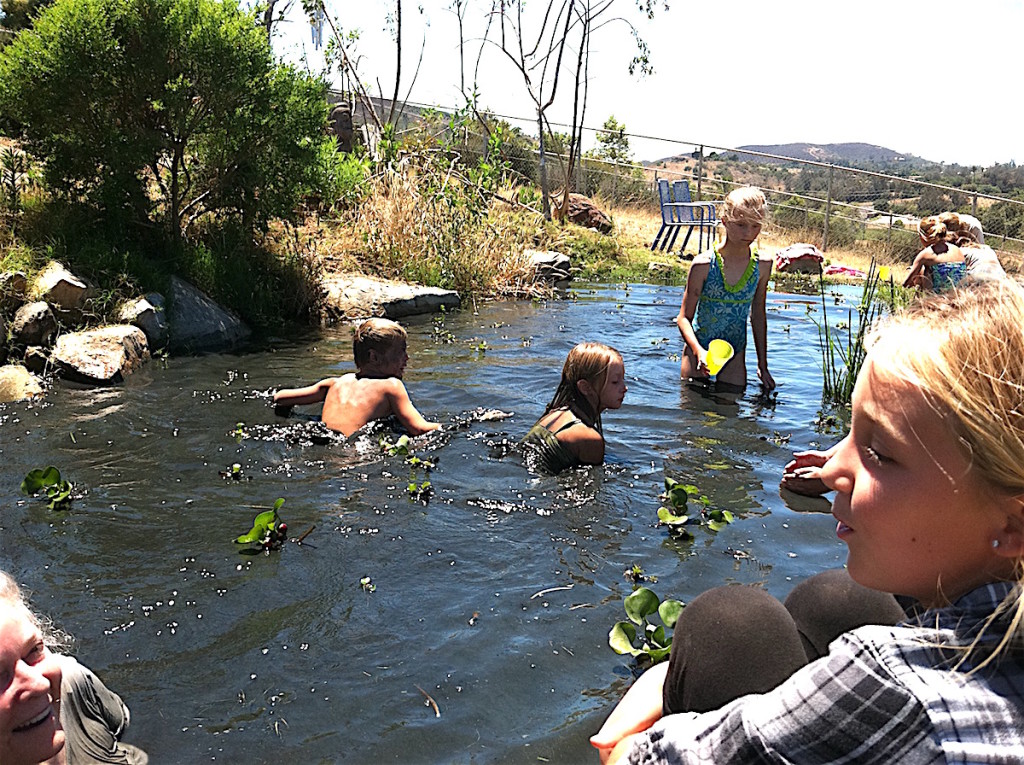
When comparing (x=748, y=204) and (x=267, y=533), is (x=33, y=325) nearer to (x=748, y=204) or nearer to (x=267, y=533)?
(x=267, y=533)

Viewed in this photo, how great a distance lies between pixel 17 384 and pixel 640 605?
19.0ft

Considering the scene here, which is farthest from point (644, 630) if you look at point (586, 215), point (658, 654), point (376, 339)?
point (586, 215)

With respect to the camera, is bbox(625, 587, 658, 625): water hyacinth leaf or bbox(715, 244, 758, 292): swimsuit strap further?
bbox(715, 244, 758, 292): swimsuit strap

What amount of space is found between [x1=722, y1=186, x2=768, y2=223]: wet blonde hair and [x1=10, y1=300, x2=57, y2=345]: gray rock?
234 inches

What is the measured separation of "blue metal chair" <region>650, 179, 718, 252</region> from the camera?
19328 millimetres

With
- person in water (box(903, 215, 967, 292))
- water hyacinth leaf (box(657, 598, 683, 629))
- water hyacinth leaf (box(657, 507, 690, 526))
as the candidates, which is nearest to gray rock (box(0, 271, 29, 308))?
water hyacinth leaf (box(657, 507, 690, 526))

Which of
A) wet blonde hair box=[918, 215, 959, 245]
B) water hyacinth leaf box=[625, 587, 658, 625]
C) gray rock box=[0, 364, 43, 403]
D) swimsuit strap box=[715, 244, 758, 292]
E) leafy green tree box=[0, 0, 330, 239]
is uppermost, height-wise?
leafy green tree box=[0, 0, 330, 239]

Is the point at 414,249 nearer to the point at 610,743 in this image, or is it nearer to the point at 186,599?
the point at 186,599

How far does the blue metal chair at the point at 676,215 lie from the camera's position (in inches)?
761

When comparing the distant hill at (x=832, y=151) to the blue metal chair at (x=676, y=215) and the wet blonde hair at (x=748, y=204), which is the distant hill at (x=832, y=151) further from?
the wet blonde hair at (x=748, y=204)

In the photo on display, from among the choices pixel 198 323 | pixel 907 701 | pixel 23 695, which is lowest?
pixel 198 323

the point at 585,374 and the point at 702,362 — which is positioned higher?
the point at 585,374

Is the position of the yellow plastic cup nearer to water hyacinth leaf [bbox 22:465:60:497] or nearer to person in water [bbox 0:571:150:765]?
water hyacinth leaf [bbox 22:465:60:497]

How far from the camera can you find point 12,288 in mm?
8297
